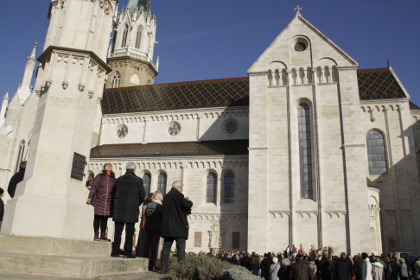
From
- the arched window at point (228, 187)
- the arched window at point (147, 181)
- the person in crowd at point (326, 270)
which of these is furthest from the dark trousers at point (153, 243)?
the arched window at point (147, 181)

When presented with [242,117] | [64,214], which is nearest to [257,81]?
[242,117]

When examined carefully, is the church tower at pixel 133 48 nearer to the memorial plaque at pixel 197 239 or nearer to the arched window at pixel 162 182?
the arched window at pixel 162 182

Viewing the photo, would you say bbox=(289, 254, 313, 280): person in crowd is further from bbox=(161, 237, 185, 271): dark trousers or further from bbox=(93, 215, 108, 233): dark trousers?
bbox=(93, 215, 108, 233): dark trousers

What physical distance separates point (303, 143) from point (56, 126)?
18.0 metres

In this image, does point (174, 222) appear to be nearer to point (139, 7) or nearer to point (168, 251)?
point (168, 251)

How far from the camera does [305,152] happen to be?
2342cm

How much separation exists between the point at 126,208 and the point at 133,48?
40.4 metres

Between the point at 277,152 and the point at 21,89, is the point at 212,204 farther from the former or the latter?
the point at 21,89

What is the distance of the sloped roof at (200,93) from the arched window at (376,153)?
113 inches

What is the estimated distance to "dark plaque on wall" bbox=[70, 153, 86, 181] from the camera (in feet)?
27.4

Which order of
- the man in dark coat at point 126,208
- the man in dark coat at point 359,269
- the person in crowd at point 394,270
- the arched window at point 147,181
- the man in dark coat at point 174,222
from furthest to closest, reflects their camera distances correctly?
the arched window at point 147,181 < the person in crowd at point 394,270 < the man in dark coat at point 359,269 < the man in dark coat at point 126,208 < the man in dark coat at point 174,222

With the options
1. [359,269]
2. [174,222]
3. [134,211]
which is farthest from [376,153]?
[134,211]

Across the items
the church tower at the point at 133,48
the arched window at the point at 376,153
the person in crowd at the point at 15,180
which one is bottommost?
the person in crowd at the point at 15,180

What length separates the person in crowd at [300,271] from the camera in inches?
308
